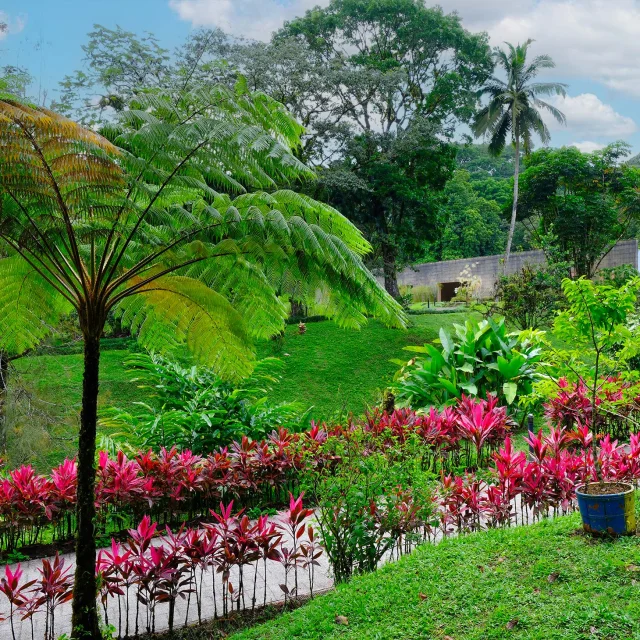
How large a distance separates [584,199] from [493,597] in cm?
1956

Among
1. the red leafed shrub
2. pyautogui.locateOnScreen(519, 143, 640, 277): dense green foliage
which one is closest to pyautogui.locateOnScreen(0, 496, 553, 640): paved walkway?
the red leafed shrub

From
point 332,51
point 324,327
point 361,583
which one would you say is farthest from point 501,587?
point 332,51

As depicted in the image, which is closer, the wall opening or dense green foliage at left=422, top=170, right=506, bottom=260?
the wall opening

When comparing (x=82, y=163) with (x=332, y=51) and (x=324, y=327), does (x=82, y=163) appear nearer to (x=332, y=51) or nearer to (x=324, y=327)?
(x=324, y=327)

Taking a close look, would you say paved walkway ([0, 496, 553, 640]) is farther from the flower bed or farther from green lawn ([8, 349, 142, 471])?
green lawn ([8, 349, 142, 471])

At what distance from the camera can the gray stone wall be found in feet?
65.3

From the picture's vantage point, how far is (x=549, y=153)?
2212 cm

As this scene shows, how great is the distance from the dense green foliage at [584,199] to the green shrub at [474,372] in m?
11.7

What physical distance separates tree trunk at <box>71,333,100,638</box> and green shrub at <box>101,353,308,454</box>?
3114 mm

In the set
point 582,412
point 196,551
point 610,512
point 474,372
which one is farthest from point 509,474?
point 474,372

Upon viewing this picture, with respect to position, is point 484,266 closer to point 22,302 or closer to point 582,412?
point 582,412

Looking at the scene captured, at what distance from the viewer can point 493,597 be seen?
10.8 feet

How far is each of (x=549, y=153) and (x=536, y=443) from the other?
62.7ft

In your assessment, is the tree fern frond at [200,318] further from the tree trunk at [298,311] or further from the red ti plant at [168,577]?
the tree trunk at [298,311]
